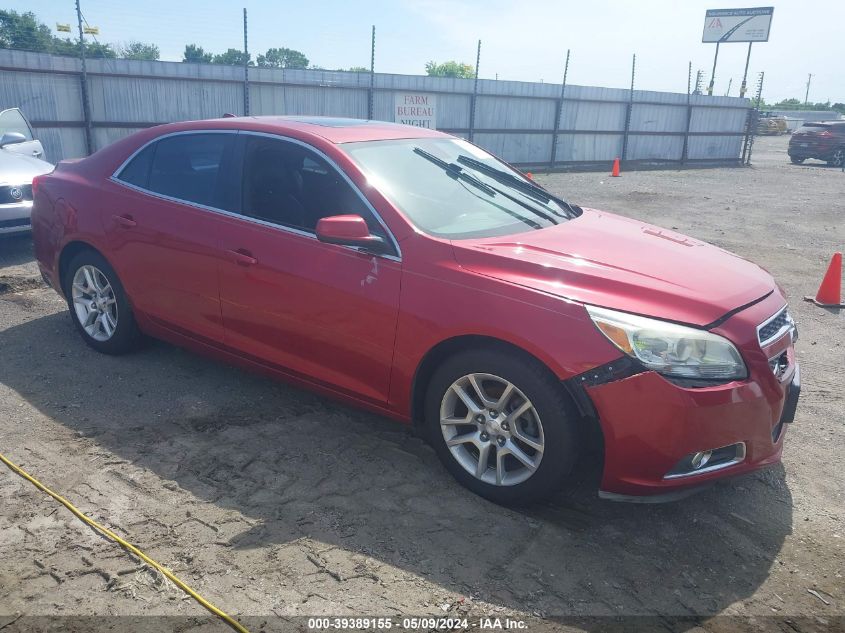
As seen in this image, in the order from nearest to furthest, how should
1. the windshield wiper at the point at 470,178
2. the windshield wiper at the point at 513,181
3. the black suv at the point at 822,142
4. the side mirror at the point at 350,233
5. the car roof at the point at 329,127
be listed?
the side mirror at the point at 350,233 → the car roof at the point at 329,127 → the windshield wiper at the point at 470,178 → the windshield wiper at the point at 513,181 → the black suv at the point at 822,142

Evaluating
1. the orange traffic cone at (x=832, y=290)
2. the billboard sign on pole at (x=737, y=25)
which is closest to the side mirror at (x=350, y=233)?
the orange traffic cone at (x=832, y=290)

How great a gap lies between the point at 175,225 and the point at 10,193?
4.60 meters

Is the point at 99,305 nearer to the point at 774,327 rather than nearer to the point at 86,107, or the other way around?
the point at 774,327

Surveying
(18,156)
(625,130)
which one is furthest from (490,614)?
(625,130)

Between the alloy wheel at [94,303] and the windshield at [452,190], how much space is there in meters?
2.21

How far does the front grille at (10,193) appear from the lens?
7877 millimetres

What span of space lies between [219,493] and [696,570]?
7.22 ft

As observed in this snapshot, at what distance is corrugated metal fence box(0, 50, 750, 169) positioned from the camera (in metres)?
13.6

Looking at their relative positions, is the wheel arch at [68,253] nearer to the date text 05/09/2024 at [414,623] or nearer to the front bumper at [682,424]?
the date text 05/09/2024 at [414,623]

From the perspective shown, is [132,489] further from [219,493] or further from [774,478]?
[774,478]

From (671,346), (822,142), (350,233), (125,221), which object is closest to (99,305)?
(125,221)

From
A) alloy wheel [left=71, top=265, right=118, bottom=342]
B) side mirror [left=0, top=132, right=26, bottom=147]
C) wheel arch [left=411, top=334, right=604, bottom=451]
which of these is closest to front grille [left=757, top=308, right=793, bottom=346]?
wheel arch [left=411, top=334, right=604, bottom=451]

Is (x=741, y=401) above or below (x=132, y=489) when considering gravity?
above

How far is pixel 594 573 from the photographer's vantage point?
9.86 feet
